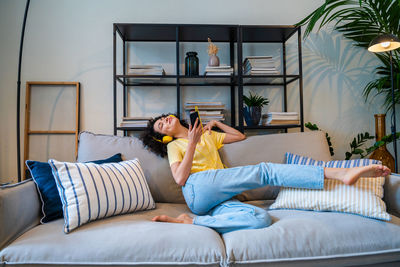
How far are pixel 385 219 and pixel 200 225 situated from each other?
0.81m

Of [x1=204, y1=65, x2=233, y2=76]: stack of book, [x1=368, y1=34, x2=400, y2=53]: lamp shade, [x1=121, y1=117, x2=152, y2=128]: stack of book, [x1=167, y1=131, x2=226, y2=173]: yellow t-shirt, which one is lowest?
[x1=167, y1=131, x2=226, y2=173]: yellow t-shirt

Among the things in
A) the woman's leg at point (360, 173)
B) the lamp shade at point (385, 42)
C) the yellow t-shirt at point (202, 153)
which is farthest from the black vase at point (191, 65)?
the woman's leg at point (360, 173)

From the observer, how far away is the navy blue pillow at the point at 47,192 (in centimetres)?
123

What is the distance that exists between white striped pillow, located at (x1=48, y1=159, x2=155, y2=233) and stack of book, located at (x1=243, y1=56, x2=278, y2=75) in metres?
1.39

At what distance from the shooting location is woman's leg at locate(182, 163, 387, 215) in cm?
128

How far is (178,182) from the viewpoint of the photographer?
1.50m

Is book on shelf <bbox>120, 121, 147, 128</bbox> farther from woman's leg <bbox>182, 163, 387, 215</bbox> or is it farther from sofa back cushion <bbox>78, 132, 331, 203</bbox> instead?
woman's leg <bbox>182, 163, 387, 215</bbox>

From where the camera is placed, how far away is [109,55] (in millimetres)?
2449

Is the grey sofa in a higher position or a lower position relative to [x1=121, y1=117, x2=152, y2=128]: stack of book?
lower

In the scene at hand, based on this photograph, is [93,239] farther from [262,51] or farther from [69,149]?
[262,51]

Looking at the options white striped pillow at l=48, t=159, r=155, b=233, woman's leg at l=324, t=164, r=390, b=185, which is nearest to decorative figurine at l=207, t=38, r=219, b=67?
white striped pillow at l=48, t=159, r=155, b=233

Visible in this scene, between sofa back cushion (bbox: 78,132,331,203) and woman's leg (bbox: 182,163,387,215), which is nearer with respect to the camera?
woman's leg (bbox: 182,163,387,215)

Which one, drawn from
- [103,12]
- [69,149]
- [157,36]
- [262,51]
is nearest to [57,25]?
[103,12]

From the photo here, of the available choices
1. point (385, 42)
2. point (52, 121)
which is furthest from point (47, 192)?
point (385, 42)
